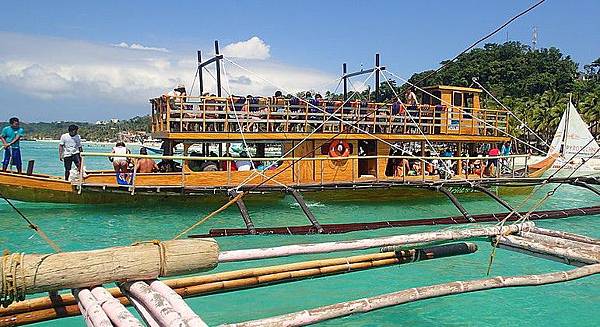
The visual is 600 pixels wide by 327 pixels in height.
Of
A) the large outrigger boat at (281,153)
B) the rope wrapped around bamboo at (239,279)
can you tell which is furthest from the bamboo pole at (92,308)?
the large outrigger boat at (281,153)

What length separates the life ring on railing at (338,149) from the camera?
16469 mm

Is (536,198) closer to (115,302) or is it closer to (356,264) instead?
(356,264)

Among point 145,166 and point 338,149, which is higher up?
point 338,149

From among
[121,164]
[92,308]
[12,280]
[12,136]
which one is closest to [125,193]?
[121,164]

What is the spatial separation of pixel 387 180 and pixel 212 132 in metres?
5.48

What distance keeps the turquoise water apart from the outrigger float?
156 cm

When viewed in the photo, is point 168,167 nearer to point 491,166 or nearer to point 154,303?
point 491,166

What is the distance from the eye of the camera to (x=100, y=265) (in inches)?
171

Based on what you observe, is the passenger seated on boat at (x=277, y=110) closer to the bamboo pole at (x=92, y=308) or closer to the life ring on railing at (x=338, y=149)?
the life ring on railing at (x=338, y=149)

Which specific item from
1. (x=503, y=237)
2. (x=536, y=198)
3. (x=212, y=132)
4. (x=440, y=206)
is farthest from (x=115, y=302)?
(x=536, y=198)

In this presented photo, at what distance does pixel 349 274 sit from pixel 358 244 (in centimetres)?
400

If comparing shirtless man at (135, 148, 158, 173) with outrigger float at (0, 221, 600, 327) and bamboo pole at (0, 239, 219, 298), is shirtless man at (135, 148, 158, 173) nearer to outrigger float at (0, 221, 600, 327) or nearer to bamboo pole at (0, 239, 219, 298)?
outrigger float at (0, 221, 600, 327)

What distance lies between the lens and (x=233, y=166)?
51.7ft

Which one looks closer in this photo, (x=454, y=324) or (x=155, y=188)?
(x=454, y=324)
